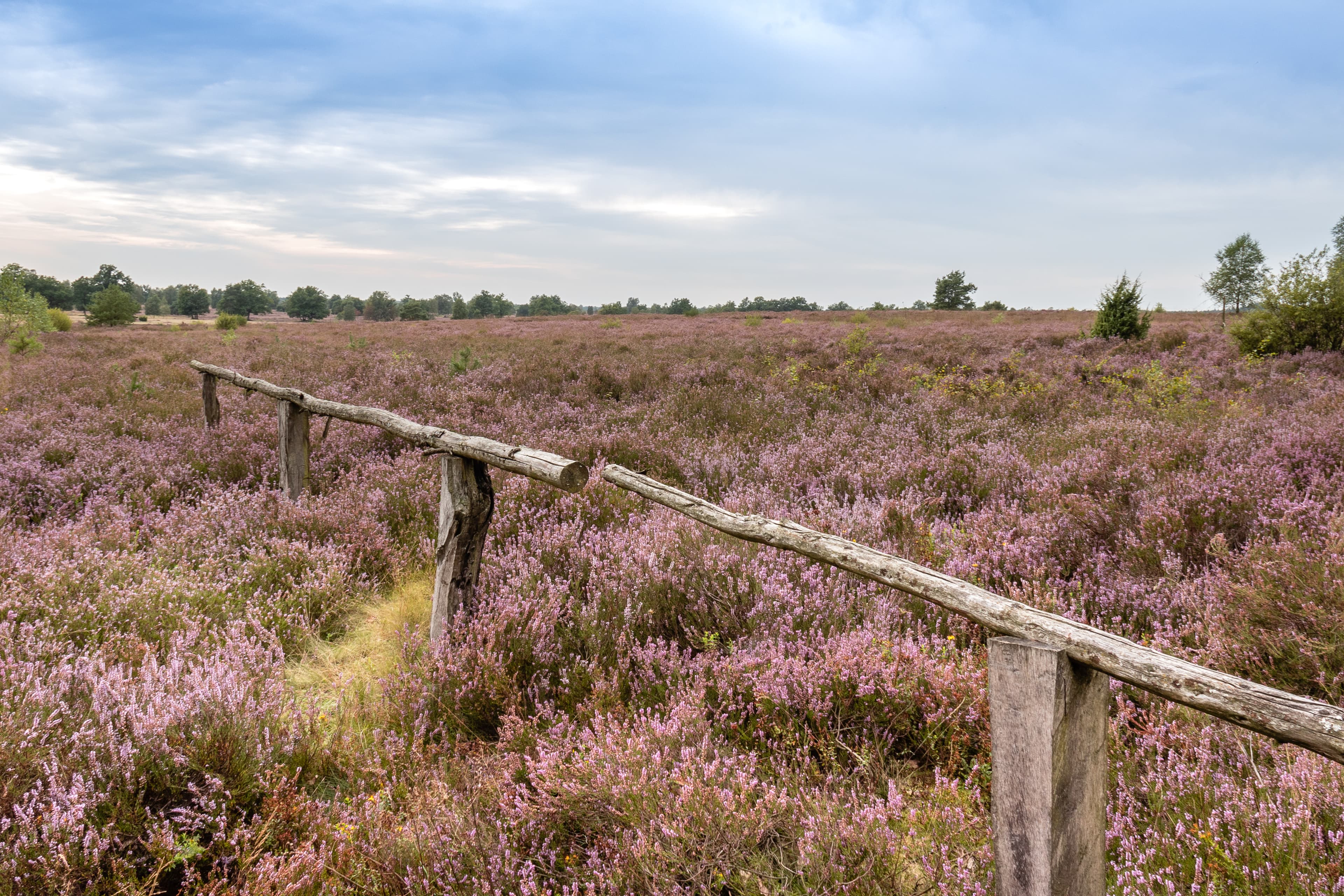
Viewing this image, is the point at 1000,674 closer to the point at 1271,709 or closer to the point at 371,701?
the point at 1271,709

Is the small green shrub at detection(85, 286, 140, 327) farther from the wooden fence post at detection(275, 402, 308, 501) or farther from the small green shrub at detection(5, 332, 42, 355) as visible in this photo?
the wooden fence post at detection(275, 402, 308, 501)

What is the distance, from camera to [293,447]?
5.88 metres

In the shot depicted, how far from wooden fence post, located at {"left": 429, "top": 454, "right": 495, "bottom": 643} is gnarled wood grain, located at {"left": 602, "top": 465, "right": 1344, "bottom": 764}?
2.05 m

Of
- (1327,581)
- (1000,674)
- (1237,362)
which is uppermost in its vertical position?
(1237,362)

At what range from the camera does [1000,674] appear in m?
1.39

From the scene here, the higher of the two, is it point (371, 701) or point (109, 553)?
point (109, 553)

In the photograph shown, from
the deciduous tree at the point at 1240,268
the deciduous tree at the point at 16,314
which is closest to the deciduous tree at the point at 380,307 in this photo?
the deciduous tree at the point at 16,314

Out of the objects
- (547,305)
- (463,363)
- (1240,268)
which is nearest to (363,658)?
(463,363)

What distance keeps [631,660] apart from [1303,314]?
15326 millimetres

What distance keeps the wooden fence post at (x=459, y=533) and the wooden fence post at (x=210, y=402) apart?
6104 millimetres

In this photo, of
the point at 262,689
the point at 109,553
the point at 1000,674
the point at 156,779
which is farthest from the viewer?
the point at 109,553

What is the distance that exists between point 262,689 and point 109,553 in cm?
241

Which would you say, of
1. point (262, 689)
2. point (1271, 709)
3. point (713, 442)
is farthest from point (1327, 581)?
point (713, 442)

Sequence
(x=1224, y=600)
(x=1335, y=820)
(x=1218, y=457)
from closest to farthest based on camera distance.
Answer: (x=1335, y=820) → (x=1224, y=600) → (x=1218, y=457)
